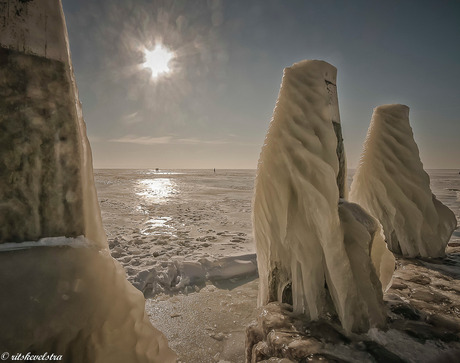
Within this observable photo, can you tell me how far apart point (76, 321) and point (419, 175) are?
16.9ft

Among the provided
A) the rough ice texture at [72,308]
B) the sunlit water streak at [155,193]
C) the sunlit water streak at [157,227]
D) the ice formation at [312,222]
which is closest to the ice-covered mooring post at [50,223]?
the rough ice texture at [72,308]

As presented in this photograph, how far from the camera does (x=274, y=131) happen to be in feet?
8.27

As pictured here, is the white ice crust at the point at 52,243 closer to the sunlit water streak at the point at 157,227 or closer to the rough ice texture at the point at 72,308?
the rough ice texture at the point at 72,308

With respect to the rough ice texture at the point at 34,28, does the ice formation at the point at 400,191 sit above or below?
below

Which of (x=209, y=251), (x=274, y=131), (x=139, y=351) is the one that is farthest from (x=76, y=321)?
(x=209, y=251)

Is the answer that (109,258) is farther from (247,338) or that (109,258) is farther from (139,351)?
(247,338)

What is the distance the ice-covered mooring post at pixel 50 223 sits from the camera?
1066mm

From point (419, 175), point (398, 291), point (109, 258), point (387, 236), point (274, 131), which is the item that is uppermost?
point (274, 131)

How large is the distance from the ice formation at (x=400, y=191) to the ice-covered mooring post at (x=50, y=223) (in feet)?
14.3

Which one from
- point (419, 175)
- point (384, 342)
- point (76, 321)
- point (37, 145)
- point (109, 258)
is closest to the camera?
point (76, 321)

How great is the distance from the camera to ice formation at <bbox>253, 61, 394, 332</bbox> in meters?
2.17

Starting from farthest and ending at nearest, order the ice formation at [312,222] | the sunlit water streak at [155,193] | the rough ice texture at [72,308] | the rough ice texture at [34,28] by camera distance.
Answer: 1. the sunlit water streak at [155,193]
2. the ice formation at [312,222]
3. the rough ice texture at [34,28]
4. the rough ice texture at [72,308]

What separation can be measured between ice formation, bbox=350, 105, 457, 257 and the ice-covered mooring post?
14.3 feet

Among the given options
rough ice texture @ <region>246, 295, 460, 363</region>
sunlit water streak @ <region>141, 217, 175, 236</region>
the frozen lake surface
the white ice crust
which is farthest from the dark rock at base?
sunlit water streak @ <region>141, 217, 175, 236</region>
